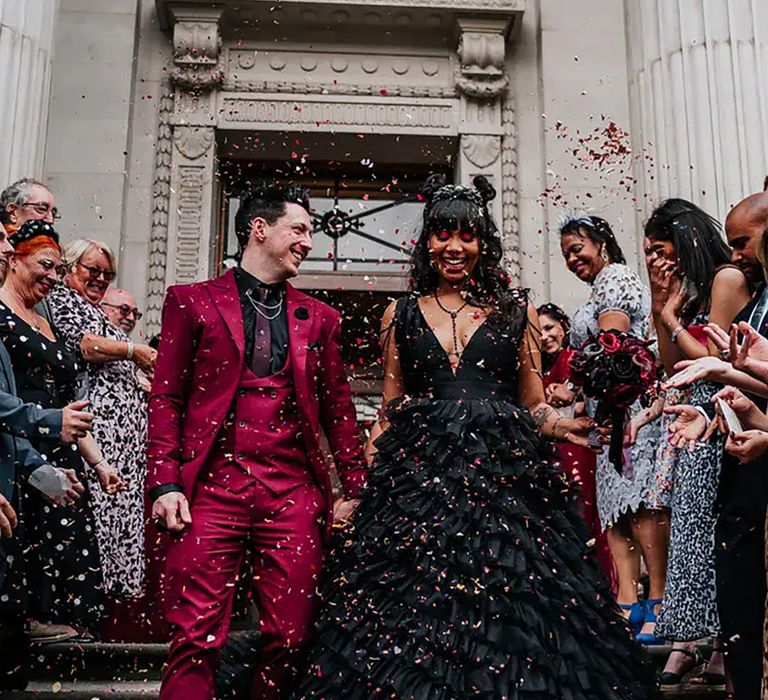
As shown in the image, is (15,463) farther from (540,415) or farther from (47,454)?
(540,415)

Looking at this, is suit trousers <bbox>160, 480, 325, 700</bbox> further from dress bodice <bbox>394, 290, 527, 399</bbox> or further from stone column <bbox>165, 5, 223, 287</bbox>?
stone column <bbox>165, 5, 223, 287</bbox>

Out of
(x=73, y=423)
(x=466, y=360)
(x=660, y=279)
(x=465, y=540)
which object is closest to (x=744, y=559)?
(x=465, y=540)

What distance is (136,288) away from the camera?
820 cm

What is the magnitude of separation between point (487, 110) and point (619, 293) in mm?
4405

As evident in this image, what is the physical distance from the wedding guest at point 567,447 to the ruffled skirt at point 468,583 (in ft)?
5.64

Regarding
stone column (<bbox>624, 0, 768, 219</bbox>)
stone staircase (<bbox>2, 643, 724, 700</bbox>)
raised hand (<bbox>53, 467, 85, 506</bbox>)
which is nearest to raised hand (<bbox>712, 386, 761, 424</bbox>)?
stone staircase (<bbox>2, 643, 724, 700</bbox>)

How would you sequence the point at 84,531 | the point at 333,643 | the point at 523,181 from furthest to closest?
the point at 523,181 → the point at 84,531 → the point at 333,643

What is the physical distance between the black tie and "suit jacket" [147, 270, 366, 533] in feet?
0.24

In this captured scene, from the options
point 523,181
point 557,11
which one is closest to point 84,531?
point 523,181

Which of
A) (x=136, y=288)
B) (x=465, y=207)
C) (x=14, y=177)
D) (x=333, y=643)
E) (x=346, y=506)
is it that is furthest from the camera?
(x=136, y=288)

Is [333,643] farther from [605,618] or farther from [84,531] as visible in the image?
[84,531]

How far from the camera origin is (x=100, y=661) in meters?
4.59

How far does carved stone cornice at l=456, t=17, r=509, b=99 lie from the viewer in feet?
28.9

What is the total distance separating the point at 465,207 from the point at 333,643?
166 cm
